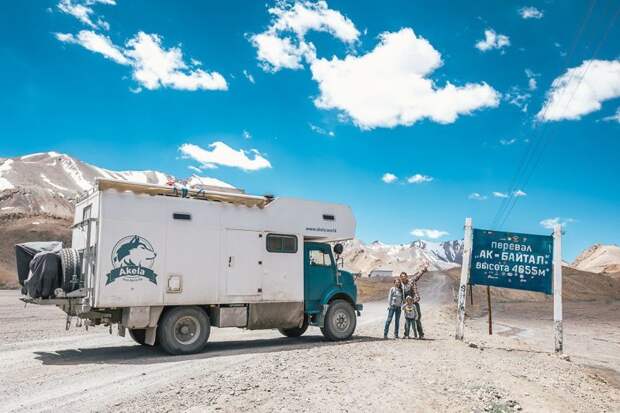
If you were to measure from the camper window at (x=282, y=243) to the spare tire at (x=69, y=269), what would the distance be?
4.62m

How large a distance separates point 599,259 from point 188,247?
161 meters

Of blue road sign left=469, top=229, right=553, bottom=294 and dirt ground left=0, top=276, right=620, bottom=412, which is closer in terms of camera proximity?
dirt ground left=0, top=276, right=620, bottom=412

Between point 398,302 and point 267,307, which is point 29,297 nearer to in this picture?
point 267,307

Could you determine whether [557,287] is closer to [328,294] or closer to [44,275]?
[328,294]

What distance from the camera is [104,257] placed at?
1155 cm

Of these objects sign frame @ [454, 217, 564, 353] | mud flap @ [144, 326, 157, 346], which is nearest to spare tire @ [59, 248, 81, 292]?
mud flap @ [144, 326, 157, 346]

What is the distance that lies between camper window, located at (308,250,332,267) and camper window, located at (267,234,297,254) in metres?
0.80

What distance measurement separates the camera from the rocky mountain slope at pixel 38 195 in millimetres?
60231

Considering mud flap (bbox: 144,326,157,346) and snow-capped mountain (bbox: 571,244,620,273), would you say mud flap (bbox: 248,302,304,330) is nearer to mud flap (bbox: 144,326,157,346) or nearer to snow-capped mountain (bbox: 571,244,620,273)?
mud flap (bbox: 144,326,157,346)

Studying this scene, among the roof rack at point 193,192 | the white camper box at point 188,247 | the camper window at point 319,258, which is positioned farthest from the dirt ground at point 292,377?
the roof rack at point 193,192

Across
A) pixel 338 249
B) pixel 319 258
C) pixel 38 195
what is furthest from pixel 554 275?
pixel 38 195

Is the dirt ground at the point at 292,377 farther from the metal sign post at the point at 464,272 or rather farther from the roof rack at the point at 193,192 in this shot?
the roof rack at the point at 193,192

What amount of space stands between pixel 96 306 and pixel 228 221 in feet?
12.0

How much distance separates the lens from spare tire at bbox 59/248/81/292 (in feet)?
39.0
